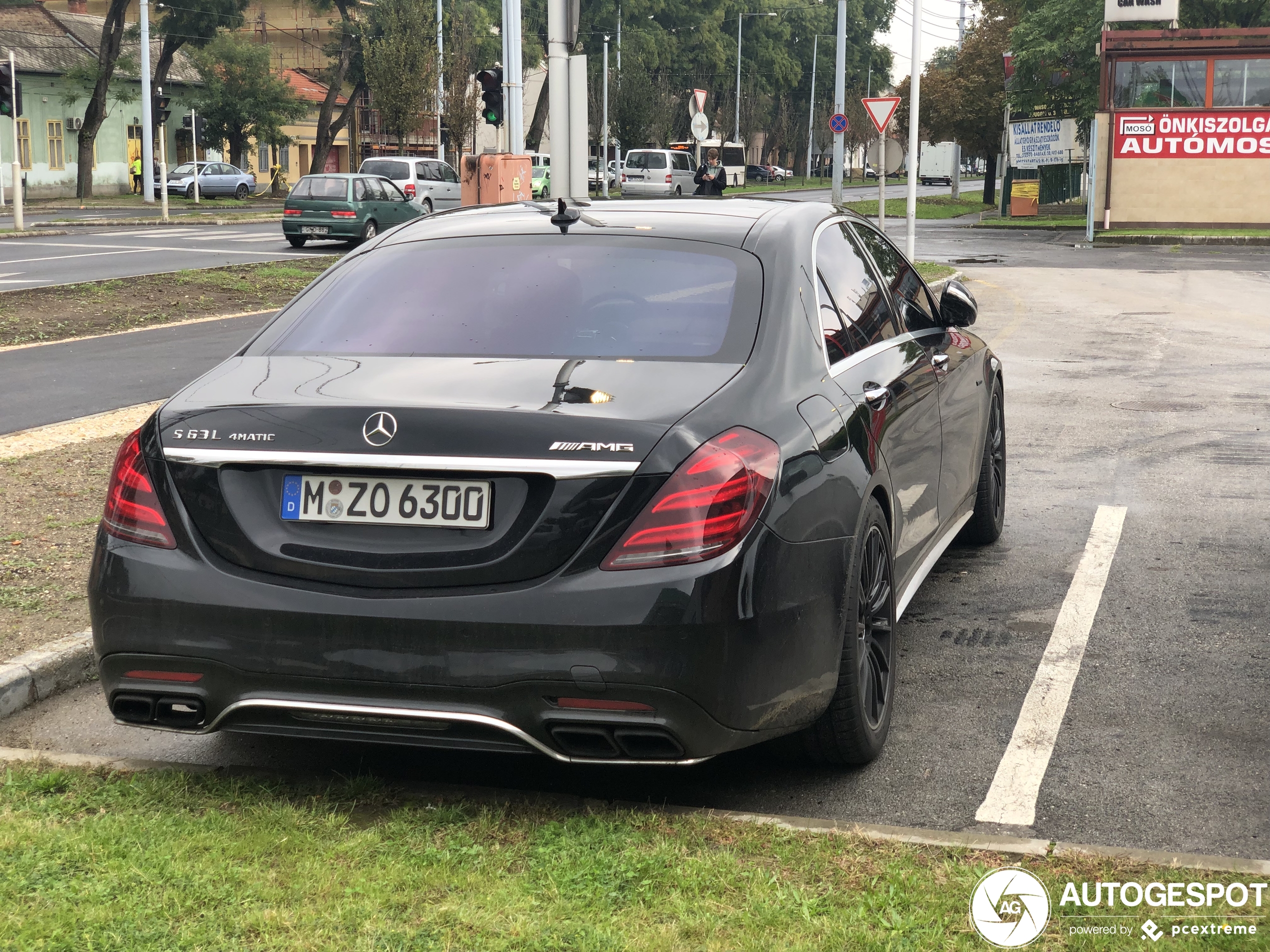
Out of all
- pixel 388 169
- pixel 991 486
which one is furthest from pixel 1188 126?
pixel 991 486

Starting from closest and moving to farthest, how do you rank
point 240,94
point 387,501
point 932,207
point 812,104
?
1. point 387,501
2. point 932,207
3. point 240,94
4. point 812,104

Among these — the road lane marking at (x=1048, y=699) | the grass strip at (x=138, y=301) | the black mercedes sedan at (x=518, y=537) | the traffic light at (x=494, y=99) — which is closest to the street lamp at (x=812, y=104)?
the traffic light at (x=494, y=99)

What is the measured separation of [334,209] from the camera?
29.5 meters

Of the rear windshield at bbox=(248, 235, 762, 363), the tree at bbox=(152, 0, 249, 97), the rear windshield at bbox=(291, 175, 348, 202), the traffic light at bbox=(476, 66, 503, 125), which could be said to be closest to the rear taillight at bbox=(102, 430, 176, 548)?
the rear windshield at bbox=(248, 235, 762, 363)

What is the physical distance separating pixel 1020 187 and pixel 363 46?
86.6 feet

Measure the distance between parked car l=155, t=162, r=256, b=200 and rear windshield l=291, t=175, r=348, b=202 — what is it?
29.0 meters

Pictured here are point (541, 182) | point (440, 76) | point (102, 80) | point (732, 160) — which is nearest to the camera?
point (541, 182)

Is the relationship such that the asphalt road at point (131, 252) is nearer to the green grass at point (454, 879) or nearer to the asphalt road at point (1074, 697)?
the asphalt road at point (1074, 697)

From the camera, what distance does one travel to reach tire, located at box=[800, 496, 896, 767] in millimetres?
3994

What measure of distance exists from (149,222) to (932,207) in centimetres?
3053

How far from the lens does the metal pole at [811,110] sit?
10175 centimetres

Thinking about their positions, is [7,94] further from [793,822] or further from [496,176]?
[793,822]

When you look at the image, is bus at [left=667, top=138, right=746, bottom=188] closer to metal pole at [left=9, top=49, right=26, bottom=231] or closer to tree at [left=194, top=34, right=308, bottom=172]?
tree at [left=194, top=34, right=308, bottom=172]

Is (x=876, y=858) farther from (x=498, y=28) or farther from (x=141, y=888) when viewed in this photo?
(x=498, y=28)
